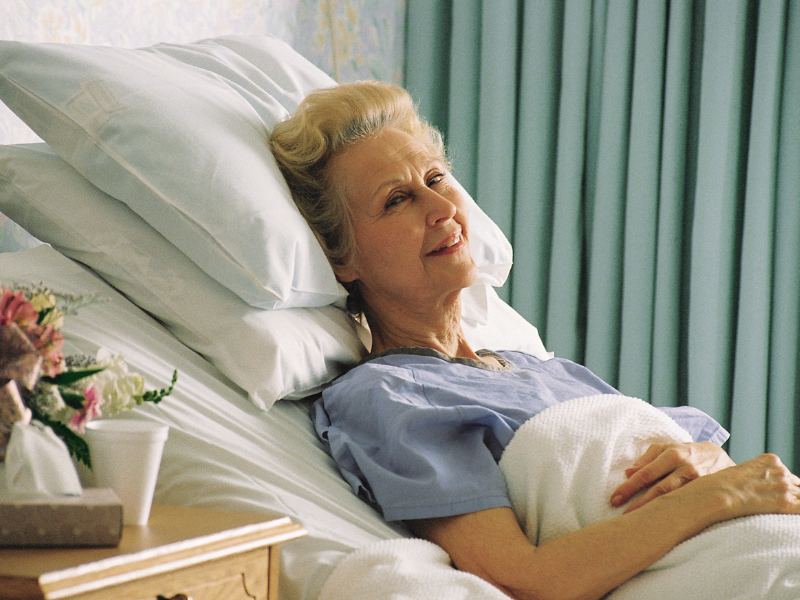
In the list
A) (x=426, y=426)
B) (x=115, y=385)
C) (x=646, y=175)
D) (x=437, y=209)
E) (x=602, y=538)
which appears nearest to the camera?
(x=115, y=385)

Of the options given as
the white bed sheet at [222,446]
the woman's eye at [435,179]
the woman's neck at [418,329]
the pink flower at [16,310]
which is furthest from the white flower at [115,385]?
the woman's eye at [435,179]

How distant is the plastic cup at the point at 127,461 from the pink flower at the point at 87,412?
0.07 feet

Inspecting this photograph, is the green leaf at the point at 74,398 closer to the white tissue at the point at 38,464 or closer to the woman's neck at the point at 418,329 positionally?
the white tissue at the point at 38,464

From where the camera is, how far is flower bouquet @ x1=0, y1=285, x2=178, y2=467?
628mm

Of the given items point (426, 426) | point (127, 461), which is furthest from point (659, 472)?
point (127, 461)

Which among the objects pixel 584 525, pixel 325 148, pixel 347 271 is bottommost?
pixel 584 525

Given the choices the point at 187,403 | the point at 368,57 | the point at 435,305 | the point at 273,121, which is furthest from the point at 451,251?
the point at 368,57

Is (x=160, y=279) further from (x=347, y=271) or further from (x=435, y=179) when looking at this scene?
(x=435, y=179)

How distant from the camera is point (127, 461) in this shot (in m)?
0.72

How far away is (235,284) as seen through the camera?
1097 mm

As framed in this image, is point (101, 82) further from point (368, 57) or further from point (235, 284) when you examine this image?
point (368, 57)

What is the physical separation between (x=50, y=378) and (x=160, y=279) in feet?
1.49

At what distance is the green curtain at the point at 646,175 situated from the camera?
202cm

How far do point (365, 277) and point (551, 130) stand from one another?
3.96 ft
